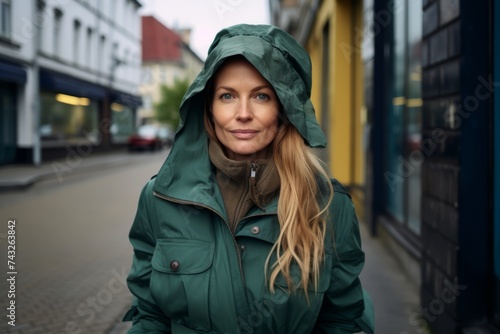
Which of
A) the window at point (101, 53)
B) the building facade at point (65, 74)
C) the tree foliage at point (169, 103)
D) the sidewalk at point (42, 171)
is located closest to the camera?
the sidewalk at point (42, 171)

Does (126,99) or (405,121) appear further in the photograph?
(126,99)

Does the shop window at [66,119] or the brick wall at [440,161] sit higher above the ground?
the shop window at [66,119]

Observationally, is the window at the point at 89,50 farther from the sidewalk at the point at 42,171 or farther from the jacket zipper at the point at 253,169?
the jacket zipper at the point at 253,169

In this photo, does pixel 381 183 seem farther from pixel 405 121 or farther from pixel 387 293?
pixel 387 293

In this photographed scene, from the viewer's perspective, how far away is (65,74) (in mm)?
22531

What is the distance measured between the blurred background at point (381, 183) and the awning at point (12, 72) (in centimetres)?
5

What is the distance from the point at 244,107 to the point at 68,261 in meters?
5.12

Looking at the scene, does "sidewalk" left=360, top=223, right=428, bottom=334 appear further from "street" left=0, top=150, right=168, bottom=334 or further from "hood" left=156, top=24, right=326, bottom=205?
"hood" left=156, top=24, right=326, bottom=205

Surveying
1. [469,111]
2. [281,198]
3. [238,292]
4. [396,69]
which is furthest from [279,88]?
[396,69]

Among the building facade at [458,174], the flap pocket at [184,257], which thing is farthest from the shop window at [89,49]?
the flap pocket at [184,257]

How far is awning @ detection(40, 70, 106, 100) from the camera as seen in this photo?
20.4 m

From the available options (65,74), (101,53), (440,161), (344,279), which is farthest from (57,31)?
(344,279)

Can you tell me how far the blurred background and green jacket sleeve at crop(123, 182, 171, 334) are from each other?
7.78 feet

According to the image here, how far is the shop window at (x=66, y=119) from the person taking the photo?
2166 centimetres
